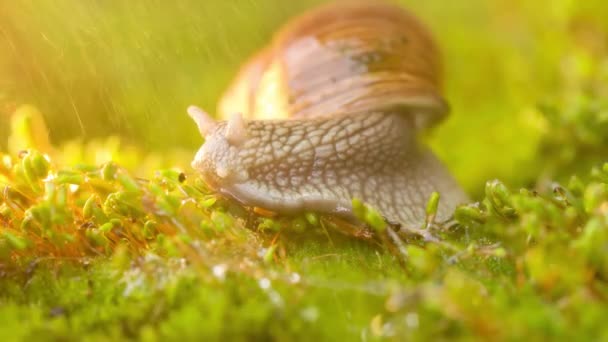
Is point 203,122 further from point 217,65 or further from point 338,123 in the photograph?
point 217,65

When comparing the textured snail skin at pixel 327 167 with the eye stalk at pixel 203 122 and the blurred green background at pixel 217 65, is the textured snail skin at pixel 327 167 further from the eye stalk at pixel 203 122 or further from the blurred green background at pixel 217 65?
the blurred green background at pixel 217 65

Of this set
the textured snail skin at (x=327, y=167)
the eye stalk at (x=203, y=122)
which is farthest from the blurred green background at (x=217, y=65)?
the textured snail skin at (x=327, y=167)

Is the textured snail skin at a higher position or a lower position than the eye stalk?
lower

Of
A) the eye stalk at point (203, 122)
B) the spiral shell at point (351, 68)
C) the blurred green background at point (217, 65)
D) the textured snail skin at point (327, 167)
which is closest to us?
the textured snail skin at point (327, 167)

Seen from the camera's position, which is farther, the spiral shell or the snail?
the spiral shell

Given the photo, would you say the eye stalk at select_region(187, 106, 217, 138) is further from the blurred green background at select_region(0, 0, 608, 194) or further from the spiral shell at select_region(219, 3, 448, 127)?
the spiral shell at select_region(219, 3, 448, 127)

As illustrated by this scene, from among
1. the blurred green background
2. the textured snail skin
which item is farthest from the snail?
the blurred green background

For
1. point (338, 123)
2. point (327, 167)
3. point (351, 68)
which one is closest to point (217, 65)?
point (351, 68)

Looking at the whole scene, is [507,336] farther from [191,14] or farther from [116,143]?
[116,143]
